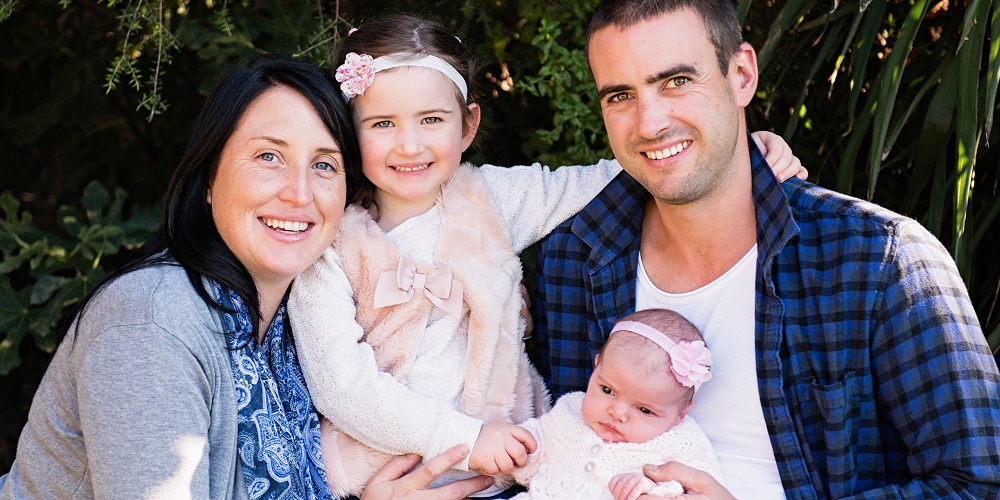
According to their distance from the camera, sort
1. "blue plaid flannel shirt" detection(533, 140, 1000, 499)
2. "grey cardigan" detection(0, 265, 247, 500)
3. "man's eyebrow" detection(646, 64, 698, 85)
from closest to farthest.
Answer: "grey cardigan" detection(0, 265, 247, 500), "blue plaid flannel shirt" detection(533, 140, 1000, 499), "man's eyebrow" detection(646, 64, 698, 85)

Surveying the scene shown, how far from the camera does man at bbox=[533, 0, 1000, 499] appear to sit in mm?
2023

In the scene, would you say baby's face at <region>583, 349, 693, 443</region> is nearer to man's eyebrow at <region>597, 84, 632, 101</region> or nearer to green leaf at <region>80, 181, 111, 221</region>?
man's eyebrow at <region>597, 84, 632, 101</region>

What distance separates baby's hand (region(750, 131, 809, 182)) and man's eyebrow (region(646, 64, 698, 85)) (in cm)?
32

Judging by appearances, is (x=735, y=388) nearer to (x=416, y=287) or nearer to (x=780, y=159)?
(x=780, y=159)

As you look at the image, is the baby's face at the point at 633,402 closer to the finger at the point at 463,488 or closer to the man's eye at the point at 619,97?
the finger at the point at 463,488

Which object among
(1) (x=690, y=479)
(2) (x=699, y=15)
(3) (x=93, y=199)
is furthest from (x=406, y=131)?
(3) (x=93, y=199)

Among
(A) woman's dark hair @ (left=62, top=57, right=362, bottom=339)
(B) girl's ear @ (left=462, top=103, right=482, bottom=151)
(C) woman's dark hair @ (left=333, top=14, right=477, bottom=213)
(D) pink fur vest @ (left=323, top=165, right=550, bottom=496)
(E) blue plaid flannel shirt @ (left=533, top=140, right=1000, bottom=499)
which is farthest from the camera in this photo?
(B) girl's ear @ (left=462, top=103, right=482, bottom=151)

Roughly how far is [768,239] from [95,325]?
4.87 feet

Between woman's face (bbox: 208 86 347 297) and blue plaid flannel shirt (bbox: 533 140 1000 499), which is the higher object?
woman's face (bbox: 208 86 347 297)

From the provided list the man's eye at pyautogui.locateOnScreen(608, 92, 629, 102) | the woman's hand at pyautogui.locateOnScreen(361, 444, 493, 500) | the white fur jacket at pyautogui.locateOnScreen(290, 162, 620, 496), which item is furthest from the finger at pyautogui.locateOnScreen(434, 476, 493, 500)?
the man's eye at pyautogui.locateOnScreen(608, 92, 629, 102)

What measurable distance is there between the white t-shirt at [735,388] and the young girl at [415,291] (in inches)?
14.5

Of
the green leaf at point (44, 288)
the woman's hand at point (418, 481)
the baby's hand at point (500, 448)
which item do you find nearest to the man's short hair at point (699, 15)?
the baby's hand at point (500, 448)

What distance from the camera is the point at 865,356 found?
211 cm

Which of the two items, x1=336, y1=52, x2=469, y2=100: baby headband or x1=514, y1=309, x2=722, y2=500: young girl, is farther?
x1=336, y1=52, x2=469, y2=100: baby headband
